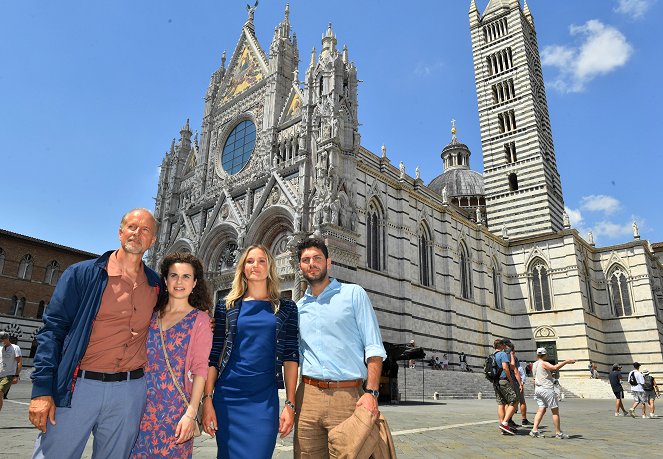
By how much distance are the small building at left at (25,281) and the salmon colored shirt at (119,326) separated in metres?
28.8

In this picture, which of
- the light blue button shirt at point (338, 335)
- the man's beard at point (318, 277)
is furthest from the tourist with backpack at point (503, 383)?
the man's beard at point (318, 277)

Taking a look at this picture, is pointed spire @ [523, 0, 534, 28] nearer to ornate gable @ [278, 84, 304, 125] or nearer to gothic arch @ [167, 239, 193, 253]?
ornate gable @ [278, 84, 304, 125]

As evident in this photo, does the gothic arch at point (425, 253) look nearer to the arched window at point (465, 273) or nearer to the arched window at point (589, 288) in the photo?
the arched window at point (465, 273)

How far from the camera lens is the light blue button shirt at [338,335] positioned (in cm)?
286

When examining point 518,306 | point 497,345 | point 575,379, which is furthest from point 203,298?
point 518,306

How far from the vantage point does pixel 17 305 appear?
88.4 feet

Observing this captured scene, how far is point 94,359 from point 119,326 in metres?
0.24

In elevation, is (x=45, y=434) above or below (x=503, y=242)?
below

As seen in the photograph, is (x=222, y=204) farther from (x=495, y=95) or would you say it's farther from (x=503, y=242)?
(x=495, y=95)

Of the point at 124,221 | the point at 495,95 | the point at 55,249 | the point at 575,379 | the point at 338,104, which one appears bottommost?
the point at 575,379

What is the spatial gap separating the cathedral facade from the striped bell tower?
0.11m

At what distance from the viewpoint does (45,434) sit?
8.21 ft

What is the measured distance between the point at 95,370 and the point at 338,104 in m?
18.5

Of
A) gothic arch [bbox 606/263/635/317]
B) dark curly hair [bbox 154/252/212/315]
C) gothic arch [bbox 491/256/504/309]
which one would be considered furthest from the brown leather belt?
gothic arch [bbox 606/263/635/317]
